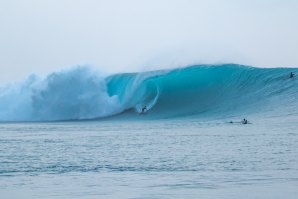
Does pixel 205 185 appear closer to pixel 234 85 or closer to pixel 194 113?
pixel 194 113

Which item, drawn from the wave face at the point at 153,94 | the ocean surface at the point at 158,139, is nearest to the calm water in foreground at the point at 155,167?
the ocean surface at the point at 158,139

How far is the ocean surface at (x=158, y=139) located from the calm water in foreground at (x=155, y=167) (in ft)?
0.06

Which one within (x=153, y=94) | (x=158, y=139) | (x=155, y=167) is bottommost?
(x=155, y=167)

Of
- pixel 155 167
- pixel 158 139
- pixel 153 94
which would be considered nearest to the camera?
pixel 155 167

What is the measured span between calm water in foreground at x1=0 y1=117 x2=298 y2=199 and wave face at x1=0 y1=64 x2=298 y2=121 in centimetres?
1364

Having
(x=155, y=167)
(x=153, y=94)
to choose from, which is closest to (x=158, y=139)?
(x=155, y=167)

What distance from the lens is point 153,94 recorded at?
40.6 meters

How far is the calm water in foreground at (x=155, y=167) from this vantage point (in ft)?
33.8

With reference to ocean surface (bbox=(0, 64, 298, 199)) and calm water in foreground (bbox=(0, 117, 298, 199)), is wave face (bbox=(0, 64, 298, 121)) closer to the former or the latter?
ocean surface (bbox=(0, 64, 298, 199))

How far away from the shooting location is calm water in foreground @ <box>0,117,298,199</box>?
406 inches

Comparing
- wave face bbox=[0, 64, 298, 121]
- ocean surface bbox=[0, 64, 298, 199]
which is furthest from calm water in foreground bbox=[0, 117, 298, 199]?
wave face bbox=[0, 64, 298, 121]

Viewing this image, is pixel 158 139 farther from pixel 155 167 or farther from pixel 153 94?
pixel 153 94

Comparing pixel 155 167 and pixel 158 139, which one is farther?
pixel 158 139

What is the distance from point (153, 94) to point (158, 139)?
769 inches
